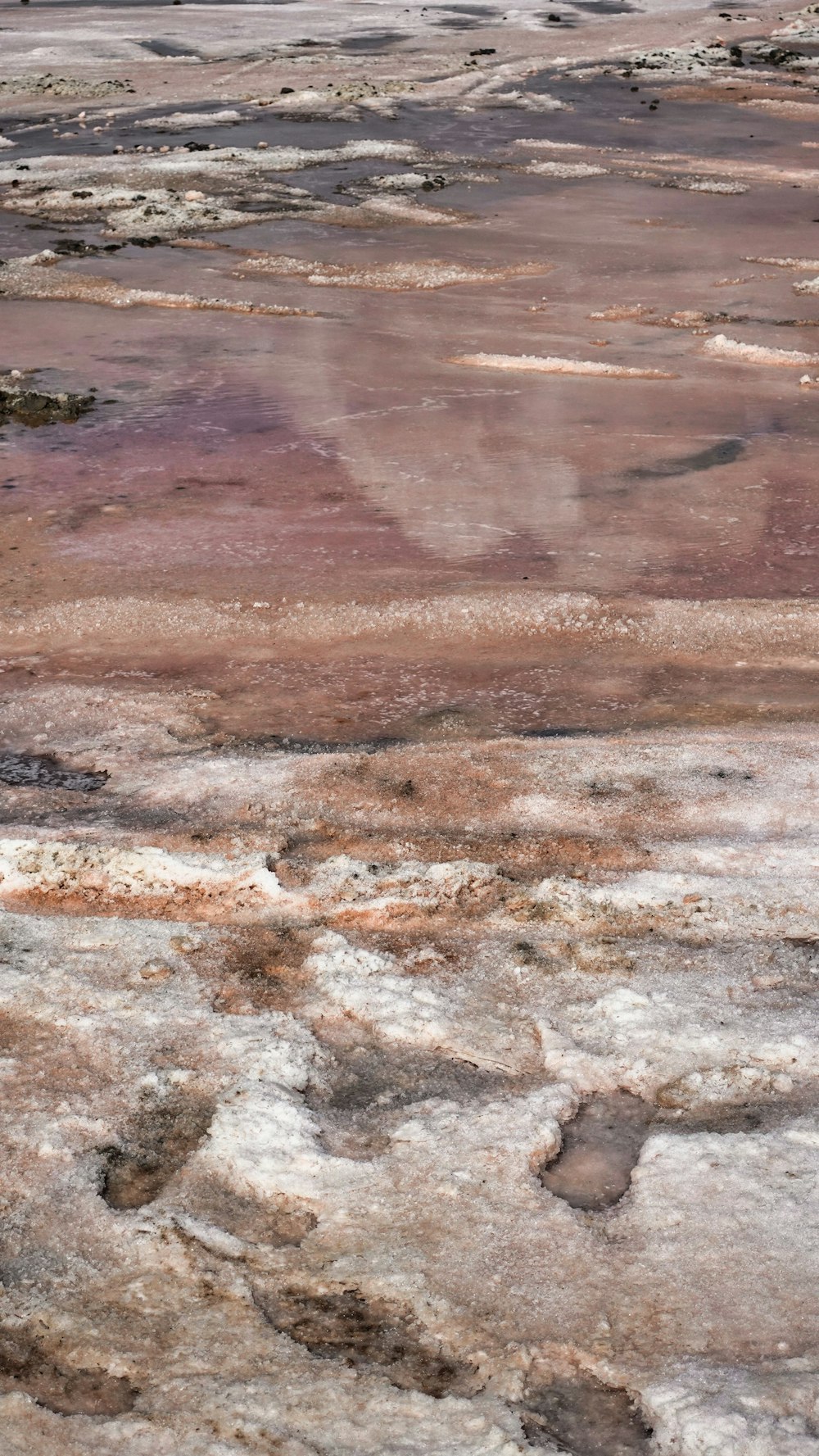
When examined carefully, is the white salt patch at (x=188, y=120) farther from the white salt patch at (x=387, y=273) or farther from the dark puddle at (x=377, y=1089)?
the dark puddle at (x=377, y=1089)

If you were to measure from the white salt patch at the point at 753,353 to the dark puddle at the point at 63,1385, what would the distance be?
20.2ft

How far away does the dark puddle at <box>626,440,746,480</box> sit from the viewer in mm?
5977

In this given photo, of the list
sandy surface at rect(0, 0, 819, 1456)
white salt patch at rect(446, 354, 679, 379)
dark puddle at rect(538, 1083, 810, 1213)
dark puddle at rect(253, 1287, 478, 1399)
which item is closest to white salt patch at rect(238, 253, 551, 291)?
sandy surface at rect(0, 0, 819, 1456)

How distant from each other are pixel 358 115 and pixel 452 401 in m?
9.35

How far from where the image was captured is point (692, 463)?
607 cm

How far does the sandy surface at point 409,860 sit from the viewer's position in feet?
7.13

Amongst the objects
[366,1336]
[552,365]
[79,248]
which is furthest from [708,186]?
[366,1336]

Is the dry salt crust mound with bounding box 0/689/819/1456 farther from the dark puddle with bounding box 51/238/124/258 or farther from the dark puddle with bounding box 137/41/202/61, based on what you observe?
the dark puddle with bounding box 137/41/202/61

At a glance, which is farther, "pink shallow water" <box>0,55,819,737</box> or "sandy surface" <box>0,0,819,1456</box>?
"pink shallow water" <box>0,55,819,737</box>

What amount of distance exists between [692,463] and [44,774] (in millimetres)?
3165

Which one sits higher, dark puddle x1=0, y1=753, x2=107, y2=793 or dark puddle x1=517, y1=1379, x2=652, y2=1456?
dark puddle x1=517, y1=1379, x2=652, y2=1456

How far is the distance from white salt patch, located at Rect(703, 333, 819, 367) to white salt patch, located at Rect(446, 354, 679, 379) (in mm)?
452

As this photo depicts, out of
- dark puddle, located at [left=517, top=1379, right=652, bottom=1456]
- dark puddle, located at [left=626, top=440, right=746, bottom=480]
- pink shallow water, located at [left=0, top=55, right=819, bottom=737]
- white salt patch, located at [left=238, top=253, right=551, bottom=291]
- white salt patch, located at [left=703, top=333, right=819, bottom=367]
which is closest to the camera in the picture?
dark puddle, located at [left=517, top=1379, right=652, bottom=1456]

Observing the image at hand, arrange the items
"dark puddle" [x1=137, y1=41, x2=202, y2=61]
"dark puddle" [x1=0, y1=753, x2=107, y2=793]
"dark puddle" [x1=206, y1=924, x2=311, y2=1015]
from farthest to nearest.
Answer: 1. "dark puddle" [x1=137, y1=41, x2=202, y2=61]
2. "dark puddle" [x1=0, y1=753, x2=107, y2=793]
3. "dark puddle" [x1=206, y1=924, x2=311, y2=1015]
